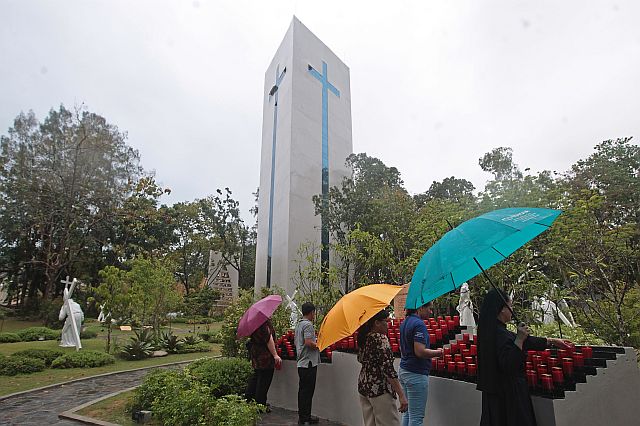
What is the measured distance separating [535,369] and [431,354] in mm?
911

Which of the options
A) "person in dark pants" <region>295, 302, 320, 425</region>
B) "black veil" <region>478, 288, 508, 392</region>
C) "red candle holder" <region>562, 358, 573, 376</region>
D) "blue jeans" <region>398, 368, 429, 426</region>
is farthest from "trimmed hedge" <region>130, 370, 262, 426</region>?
"red candle holder" <region>562, 358, 573, 376</region>

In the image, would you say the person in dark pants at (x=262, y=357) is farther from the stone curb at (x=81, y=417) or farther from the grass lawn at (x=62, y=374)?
the grass lawn at (x=62, y=374)

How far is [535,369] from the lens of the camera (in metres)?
3.56

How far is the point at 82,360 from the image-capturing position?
11.1 m

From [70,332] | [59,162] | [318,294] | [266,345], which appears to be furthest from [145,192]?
[266,345]

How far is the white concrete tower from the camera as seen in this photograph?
886 inches

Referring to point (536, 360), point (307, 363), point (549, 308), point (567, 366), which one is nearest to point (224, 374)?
point (307, 363)

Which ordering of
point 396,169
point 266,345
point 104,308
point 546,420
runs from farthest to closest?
point 396,169
point 104,308
point 266,345
point 546,420

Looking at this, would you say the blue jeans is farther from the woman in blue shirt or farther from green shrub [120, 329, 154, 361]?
green shrub [120, 329, 154, 361]

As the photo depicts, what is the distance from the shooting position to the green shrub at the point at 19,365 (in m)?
9.91

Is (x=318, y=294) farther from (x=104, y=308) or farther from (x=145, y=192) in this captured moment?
(x=145, y=192)

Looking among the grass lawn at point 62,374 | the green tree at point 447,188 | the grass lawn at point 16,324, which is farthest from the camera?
the green tree at point 447,188

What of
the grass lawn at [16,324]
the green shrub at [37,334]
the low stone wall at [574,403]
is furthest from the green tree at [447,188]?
the grass lawn at [16,324]

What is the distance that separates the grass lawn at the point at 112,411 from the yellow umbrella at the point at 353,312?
3.28m
